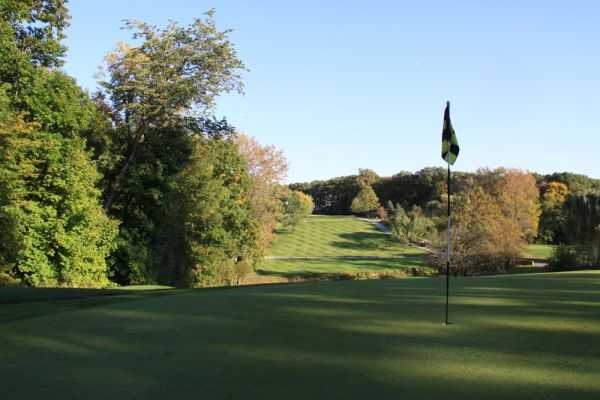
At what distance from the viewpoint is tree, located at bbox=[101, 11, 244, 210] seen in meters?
27.5

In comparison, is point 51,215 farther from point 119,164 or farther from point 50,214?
point 119,164

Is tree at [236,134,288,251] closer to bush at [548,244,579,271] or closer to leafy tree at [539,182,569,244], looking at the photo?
bush at [548,244,579,271]

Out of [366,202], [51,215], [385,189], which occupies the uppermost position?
[385,189]

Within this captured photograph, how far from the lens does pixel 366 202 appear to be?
90.4 metres

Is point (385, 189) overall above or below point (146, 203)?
above

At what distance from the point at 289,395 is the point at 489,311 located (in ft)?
16.0

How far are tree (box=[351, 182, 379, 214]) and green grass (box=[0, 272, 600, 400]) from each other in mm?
81023

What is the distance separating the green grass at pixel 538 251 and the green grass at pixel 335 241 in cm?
1202

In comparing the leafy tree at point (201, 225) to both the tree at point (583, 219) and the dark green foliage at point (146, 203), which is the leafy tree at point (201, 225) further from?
the tree at point (583, 219)

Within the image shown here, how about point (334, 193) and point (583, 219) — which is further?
point (334, 193)

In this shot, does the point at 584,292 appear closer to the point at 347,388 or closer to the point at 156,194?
the point at 347,388

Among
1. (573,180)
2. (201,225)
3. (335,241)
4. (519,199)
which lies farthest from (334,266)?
(573,180)

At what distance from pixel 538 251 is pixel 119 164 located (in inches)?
1849

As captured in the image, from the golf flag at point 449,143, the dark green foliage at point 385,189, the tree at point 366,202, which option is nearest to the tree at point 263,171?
the dark green foliage at point 385,189
